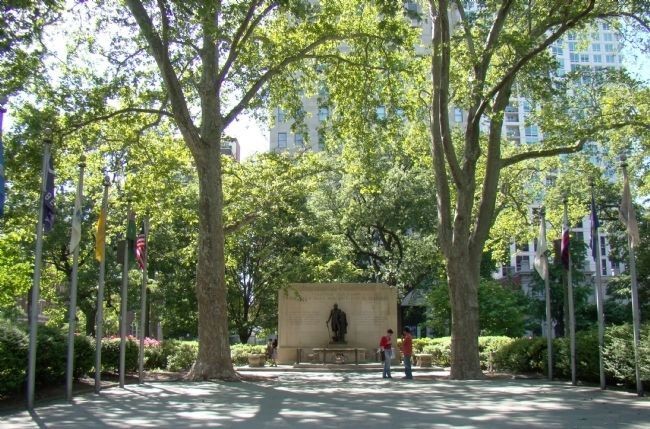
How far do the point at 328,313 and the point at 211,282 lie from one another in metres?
11.9

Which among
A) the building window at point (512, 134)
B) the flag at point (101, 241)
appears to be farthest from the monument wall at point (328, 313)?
the flag at point (101, 241)

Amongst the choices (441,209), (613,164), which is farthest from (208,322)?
(613,164)

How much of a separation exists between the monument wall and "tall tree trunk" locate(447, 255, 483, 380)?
10.3 metres

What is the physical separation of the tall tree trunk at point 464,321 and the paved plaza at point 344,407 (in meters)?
2.08

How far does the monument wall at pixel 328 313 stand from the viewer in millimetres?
30641

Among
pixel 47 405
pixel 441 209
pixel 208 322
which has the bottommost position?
pixel 47 405

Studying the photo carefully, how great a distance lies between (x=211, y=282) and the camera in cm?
1984

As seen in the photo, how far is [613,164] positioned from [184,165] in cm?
1731

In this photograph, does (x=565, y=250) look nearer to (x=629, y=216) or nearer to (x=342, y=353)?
(x=629, y=216)

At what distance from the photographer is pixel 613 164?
2597 centimetres

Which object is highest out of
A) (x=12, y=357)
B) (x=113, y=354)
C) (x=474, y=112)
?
(x=474, y=112)

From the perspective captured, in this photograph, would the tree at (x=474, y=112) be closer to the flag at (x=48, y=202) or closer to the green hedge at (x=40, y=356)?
the green hedge at (x=40, y=356)

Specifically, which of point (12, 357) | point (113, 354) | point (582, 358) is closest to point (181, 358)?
point (113, 354)

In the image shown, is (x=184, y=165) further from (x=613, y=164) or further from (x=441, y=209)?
(x=613, y=164)
